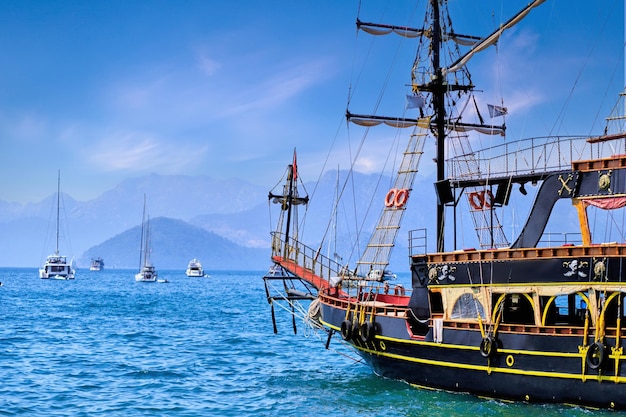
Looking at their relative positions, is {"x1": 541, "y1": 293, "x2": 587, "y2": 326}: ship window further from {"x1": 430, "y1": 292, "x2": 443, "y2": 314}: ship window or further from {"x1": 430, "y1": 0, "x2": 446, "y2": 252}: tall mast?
{"x1": 430, "y1": 0, "x2": 446, "y2": 252}: tall mast

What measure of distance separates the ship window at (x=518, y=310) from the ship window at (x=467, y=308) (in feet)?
3.04

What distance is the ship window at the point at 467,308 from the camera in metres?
19.4

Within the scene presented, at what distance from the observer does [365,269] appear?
2819cm

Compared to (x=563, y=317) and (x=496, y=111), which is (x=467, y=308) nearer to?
(x=563, y=317)

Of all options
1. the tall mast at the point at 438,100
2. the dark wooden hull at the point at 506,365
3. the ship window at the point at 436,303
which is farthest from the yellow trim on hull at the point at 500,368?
the tall mast at the point at 438,100

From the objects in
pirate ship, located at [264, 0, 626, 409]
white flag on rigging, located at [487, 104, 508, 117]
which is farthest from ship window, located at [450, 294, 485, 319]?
white flag on rigging, located at [487, 104, 508, 117]

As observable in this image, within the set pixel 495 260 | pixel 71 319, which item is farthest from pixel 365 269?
pixel 71 319

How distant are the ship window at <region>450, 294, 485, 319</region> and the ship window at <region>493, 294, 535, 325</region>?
3.04 feet

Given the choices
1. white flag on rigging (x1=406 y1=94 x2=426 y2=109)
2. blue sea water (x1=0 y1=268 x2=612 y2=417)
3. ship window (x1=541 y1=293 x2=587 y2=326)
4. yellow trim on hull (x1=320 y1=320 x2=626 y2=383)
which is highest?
white flag on rigging (x1=406 y1=94 x2=426 y2=109)

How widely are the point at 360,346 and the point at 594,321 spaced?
762 cm

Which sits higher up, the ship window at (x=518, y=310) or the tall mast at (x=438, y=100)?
the tall mast at (x=438, y=100)

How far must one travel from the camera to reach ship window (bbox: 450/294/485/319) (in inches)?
765

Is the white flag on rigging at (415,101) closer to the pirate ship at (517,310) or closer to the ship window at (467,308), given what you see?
the pirate ship at (517,310)

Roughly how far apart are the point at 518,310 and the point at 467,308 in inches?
59.3
